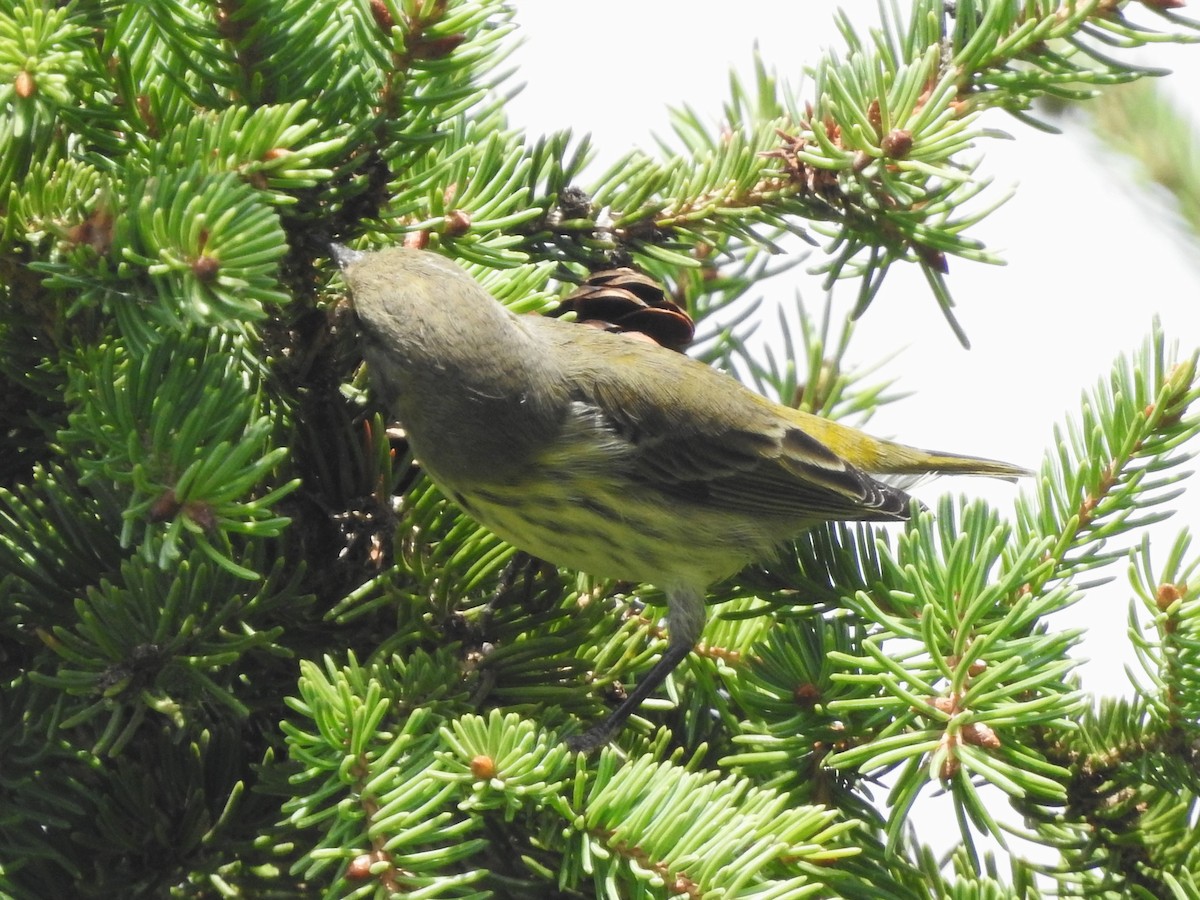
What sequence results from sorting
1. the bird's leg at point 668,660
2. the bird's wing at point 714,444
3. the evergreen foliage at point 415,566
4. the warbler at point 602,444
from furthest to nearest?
1. the bird's wing at point 714,444
2. the warbler at point 602,444
3. the bird's leg at point 668,660
4. the evergreen foliage at point 415,566

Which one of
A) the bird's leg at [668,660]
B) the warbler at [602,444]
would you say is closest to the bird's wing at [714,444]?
the warbler at [602,444]

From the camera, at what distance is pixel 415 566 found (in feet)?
5.46

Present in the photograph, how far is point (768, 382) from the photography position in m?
2.37

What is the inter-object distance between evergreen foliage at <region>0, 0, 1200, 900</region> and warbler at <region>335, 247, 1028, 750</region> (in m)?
0.08

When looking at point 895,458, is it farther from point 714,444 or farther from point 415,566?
point 415,566

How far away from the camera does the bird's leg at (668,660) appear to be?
155 centimetres

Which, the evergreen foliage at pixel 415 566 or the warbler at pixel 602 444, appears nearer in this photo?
the evergreen foliage at pixel 415 566

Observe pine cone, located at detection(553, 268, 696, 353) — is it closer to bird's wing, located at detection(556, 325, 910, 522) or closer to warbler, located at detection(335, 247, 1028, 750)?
warbler, located at detection(335, 247, 1028, 750)

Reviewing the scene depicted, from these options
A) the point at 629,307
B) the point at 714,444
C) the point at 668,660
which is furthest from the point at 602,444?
the point at 668,660

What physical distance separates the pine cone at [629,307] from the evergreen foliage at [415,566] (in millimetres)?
100

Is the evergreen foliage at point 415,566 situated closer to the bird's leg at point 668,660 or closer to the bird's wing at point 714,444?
the bird's leg at point 668,660

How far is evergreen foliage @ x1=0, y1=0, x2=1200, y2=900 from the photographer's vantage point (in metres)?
1.27

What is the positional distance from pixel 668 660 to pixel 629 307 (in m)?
0.61

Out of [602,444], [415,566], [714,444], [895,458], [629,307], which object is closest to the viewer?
[415,566]
